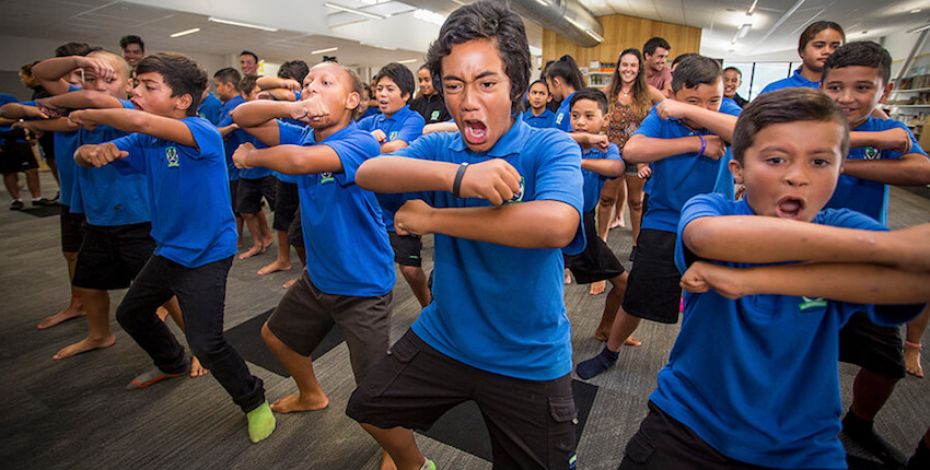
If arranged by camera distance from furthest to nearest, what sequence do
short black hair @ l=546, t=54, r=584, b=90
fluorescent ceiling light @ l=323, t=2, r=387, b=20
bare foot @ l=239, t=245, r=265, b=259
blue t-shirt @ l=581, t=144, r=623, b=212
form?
1. fluorescent ceiling light @ l=323, t=2, r=387, b=20
2. bare foot @ l=239, t=245, r=265, b=259
3. short black hair @ l=546, t=54, r=584, b=90
4. blue t-shirt @ l=581, t=144, r=623, b=212

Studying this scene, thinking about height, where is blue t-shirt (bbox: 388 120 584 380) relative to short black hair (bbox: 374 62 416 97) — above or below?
below

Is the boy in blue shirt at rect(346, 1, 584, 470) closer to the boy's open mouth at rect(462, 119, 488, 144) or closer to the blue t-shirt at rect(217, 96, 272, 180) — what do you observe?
the boy's open mouth at rect(462, 119, 488, 144)

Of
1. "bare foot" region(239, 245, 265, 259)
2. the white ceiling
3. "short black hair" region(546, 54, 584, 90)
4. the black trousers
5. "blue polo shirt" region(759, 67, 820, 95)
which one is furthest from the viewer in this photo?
the white ceiling

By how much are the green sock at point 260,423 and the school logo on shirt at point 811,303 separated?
213 cm

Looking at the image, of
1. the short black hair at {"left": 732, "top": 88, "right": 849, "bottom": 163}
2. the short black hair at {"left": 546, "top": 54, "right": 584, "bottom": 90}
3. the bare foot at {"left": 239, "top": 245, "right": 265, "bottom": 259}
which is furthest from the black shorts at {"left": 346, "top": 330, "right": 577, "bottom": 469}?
the bare foot at {"left": 239, "top": 245, "right": 265, "bottom": 259}

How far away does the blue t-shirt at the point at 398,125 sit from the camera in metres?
3.10

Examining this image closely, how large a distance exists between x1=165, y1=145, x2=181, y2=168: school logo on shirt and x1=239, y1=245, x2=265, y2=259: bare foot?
2.80 m

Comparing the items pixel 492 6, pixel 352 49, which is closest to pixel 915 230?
pixel 492 6

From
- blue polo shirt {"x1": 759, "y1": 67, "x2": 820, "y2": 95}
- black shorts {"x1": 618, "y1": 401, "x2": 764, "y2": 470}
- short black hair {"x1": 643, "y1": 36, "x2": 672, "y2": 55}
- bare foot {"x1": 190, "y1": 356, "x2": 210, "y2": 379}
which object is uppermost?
short black hair {"x1": 643, "y1": 36, "x2": 672, "y2": 55}

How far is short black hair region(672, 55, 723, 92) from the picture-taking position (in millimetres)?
2096

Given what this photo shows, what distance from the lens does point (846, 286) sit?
84cm

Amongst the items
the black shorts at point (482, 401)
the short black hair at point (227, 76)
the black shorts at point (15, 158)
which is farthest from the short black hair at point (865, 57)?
the black shorts at point (15, 158)

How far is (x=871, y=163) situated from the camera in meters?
1.74

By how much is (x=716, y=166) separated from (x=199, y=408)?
2.87 m
